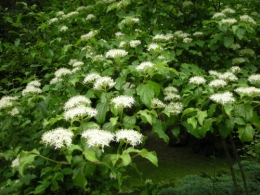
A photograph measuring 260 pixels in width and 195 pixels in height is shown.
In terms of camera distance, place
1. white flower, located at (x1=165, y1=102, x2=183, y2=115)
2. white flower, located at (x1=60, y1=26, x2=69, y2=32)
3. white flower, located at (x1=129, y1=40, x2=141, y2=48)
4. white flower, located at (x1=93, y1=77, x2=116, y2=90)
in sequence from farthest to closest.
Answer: white flower, located at (x1=60, y1=26, x2=69, y2=32) → white flower, located at (x1=129, y1=40, x2=141, y2=48) → white flower, located at (x1=165, y1=102, x2=183, y2=115) → white flower, located at (x1=93, y1=77, x2=116, y2=90)

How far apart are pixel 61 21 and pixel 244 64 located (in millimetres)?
2026

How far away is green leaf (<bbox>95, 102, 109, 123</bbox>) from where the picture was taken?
5.78 feet

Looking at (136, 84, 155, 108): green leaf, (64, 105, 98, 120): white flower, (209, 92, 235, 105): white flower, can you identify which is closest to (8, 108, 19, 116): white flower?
(64, 105, 98, 120): white flower

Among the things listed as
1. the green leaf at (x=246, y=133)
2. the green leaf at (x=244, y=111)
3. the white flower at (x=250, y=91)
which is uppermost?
the white flower at (x=250, y=91)

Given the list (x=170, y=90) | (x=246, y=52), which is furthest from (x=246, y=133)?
(x=246, y=52)

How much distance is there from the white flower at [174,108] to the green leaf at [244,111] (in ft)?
1.27

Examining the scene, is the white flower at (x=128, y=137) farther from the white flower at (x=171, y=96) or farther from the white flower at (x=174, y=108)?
the white flower at (x=171, y=96)

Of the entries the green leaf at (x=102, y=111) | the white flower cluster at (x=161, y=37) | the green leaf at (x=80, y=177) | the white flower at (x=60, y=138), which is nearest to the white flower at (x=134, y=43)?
the white flower cluster at (x=161, y=37)

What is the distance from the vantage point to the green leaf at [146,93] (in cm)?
176

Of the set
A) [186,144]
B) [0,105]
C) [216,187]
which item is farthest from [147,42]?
[186,144]

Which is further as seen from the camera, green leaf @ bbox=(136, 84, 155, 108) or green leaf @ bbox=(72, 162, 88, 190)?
green leaf @ bbox=(136, 84, 155, 108)

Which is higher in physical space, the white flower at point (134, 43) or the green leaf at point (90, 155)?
the white flower at point (134, 43)

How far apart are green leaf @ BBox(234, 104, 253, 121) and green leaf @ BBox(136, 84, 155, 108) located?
0.53 m

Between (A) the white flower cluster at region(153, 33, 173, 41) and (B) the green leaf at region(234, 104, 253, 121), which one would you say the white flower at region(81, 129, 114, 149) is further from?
(A) the white flower cluster at region(153, 33, 173, 41)
